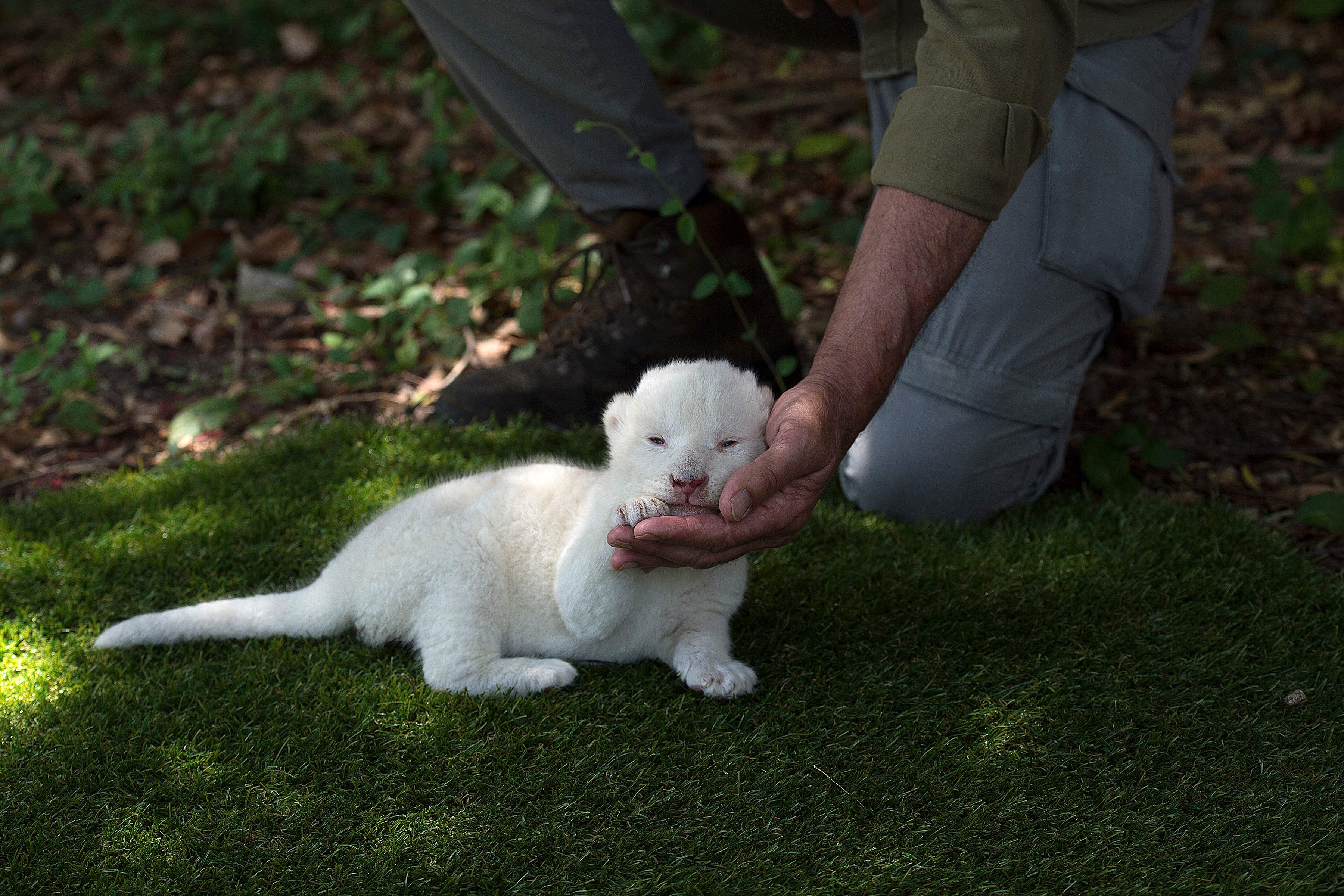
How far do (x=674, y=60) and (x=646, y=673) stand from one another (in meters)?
4.23

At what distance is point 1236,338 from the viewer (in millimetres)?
3633

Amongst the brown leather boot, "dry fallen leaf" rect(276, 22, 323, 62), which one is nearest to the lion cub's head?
the brown leather boot

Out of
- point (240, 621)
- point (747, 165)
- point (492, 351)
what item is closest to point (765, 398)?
point (240, 621)

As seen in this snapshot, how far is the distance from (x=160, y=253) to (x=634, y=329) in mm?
2574

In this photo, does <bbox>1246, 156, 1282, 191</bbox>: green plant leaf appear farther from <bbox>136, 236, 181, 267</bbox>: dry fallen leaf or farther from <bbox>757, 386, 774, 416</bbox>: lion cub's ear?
<bbox>136, 236, 181, 267</bbox>: dry fallen leaf

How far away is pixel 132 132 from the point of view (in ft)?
17.3

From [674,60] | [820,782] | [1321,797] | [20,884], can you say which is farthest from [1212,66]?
[20,884]

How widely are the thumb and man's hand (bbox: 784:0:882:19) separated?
5.23 feet

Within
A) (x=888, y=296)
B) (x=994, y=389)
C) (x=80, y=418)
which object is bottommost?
(x=80, y=418)

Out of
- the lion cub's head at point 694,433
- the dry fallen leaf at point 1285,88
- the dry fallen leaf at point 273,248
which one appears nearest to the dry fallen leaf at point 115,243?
the dry fallen leaf at point 273,248

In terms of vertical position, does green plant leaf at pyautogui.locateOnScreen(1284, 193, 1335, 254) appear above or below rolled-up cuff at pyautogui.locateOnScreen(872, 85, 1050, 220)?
below

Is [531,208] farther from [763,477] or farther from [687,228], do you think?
[763,477]

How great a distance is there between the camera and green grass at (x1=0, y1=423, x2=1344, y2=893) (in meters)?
1.80

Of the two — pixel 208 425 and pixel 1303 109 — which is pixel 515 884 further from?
pixel 1303 109
